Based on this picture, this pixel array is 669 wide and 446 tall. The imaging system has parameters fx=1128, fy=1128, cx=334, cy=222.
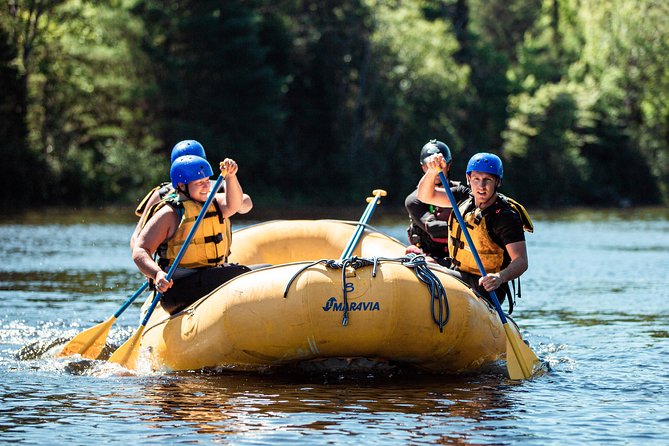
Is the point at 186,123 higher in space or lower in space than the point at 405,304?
higher

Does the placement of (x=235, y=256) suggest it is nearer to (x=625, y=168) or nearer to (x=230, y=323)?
(x=230, y=323)

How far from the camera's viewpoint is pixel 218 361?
23.7ft

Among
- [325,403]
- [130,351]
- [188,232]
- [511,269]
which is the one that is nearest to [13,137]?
[130,351]

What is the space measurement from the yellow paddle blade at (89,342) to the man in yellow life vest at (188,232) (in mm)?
764

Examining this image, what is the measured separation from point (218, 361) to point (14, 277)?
283 inches

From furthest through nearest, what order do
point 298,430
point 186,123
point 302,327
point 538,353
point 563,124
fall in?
1. point 563,124
2. point 186,123
3. point 538,353
4. point 302,327
5. point 298,430

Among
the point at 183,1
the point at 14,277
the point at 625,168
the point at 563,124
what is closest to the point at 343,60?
the point at 183,1

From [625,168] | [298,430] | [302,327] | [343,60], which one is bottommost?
[298,430]

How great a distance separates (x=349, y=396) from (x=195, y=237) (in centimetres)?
156

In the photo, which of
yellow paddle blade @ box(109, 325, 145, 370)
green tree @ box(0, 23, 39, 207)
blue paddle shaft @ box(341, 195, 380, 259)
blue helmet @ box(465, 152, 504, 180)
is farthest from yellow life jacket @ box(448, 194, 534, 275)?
green tree @ box(0, 23, 39, 207)

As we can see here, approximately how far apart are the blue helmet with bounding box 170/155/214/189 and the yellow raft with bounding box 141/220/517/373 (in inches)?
30.1

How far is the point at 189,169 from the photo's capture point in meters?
7.35

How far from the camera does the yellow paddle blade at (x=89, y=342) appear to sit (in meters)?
8.20

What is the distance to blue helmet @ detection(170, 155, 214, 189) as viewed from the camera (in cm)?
733
